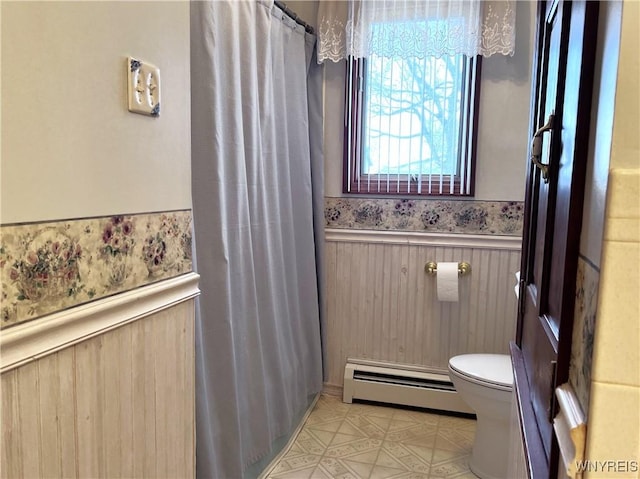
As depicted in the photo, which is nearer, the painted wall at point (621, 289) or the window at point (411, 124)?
the painted wall at point (621, 289)

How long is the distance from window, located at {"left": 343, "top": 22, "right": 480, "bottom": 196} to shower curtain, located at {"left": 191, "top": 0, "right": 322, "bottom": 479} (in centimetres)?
23

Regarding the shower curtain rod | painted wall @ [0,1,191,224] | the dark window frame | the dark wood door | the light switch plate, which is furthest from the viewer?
the dark window frame

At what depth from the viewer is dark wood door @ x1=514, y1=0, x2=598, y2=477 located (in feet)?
1.95

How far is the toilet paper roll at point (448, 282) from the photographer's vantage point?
2.35 metres

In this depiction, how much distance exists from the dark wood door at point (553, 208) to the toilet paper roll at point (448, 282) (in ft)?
3.88

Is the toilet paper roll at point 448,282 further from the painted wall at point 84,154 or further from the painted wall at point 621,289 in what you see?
the painted wall at point 621,289

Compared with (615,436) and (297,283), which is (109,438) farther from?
(297,283)

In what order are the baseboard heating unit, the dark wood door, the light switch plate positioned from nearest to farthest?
the dark wood door < the light switch plate < the baseboard heating unit

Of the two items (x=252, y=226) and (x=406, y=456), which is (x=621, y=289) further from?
(x=406, y=456)

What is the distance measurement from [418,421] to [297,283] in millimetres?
925

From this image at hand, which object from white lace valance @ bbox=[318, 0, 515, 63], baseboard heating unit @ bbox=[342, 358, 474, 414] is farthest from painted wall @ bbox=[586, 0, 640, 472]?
baseboard heating unit @ bbox=[342, 358, 474, 414]

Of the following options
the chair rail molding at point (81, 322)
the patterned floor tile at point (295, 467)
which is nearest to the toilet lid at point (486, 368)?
the patterned floor tile at point (295, 467)

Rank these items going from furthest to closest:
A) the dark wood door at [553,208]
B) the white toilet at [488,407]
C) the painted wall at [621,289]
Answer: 1. the white toilet at [488,407]
2. the dark wood door at [553,208]
3. the painted wall at [621,289]

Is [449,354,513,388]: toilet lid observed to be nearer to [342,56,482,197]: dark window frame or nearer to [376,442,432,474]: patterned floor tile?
[376,442,432,474]: patterned floor tile
